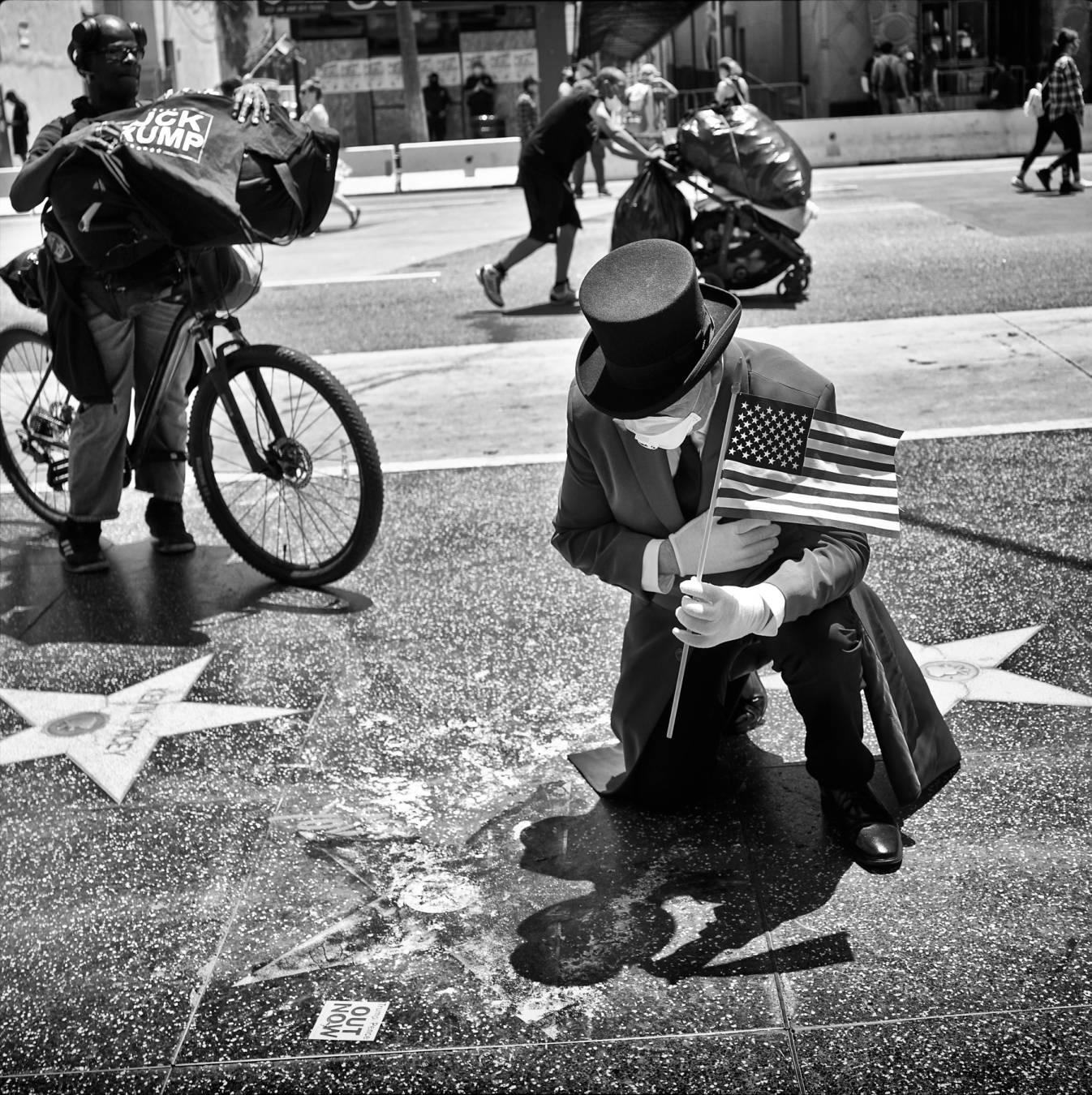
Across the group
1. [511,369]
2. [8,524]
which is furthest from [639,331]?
[511,369]

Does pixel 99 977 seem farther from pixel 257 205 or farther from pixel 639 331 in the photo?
pixel 257 205

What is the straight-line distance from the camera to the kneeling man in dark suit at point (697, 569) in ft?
9.09

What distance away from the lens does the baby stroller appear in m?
10.3

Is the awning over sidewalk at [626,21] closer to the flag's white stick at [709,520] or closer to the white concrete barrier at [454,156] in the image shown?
the white concrete barrier at [454,156]

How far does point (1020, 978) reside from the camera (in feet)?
8.89

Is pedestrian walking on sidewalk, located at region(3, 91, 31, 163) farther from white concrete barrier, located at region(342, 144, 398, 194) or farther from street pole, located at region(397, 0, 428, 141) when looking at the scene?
white concrete barrier, located at region(342, 144, 398, 194)

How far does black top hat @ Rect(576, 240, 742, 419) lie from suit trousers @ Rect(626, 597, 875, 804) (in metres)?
0.61

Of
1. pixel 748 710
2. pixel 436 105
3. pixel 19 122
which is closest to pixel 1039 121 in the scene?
pixel 748 710

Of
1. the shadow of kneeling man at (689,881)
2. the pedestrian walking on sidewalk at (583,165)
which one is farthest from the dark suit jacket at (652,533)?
the pedestrian walking on sidewalk at (583,165)

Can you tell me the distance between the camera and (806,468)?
289cm

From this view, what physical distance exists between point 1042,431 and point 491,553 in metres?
2.68

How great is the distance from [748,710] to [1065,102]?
53.4ft

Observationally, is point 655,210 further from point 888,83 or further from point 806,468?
point 888,83

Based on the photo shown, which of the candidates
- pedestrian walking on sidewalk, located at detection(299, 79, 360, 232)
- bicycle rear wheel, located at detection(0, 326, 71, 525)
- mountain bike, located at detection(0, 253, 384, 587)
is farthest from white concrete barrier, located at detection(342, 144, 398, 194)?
mountain bike, located at detection(0, 253, 384, 587)
